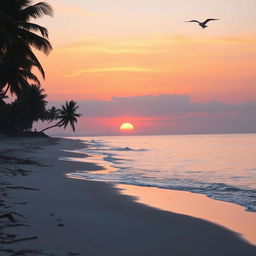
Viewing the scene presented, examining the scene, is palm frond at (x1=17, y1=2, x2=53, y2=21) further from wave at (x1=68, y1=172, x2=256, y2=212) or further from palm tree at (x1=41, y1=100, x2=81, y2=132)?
palm tree at (x1=41, y1=100, x2=81, y2=132)

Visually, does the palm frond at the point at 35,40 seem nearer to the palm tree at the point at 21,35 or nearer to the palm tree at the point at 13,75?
the palm tree at the point at 21,35

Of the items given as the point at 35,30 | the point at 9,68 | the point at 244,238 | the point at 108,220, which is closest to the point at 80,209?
the point at 108,220

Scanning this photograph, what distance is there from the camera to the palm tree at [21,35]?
1527cm

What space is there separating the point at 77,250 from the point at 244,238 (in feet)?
11.2

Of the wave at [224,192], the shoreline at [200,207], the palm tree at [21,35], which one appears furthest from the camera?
the palm tree at [21,35]

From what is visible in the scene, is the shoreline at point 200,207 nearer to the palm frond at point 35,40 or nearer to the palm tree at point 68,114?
the palm frond at point 35,40

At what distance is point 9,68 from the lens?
27.1 metres

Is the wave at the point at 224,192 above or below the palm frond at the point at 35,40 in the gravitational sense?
below

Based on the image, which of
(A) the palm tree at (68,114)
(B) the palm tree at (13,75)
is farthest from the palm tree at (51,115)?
(B) the palm tree at (13,75)

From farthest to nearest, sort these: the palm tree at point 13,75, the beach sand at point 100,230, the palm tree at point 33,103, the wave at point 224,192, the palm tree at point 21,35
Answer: the palm tree at point 33,103 → the palm tree at point 13,75 → the palm tree at point 21,35 → the wave at point 224,192 → the beach sand at point 100,230

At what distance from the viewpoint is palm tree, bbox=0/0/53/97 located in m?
15.3

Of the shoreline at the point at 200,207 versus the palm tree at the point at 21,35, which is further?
the palm tree at the point at 21,35

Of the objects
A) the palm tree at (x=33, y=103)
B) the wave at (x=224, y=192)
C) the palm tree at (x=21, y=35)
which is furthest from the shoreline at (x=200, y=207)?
the palm tree at (x=33, y=103)

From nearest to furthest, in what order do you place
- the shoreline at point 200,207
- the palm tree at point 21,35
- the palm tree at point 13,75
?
the shoreline at point 200,207, the palm tree at point 21,35, the palm tree at point 13,75
